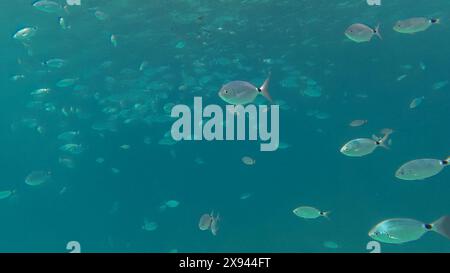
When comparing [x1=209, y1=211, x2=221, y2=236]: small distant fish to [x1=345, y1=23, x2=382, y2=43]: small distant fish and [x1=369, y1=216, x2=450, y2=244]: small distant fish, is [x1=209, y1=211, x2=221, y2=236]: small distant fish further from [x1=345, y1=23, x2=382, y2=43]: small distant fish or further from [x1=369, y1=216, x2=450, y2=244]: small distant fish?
[x1=345, y1=23, x2=382, y2=43]: small distant fish

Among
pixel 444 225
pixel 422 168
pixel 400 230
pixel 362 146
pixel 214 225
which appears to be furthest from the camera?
pixel 214 225

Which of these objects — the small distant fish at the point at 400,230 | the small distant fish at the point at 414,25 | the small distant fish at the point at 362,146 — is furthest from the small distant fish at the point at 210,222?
the small distant fish at the point at 414,25

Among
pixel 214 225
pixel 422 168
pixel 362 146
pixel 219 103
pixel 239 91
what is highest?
pixel 219 103

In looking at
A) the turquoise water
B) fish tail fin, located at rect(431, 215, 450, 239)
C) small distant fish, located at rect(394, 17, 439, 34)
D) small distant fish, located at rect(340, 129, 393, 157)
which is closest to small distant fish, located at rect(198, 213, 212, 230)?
small distant fish, located at rect(340, 129, 393, 157)

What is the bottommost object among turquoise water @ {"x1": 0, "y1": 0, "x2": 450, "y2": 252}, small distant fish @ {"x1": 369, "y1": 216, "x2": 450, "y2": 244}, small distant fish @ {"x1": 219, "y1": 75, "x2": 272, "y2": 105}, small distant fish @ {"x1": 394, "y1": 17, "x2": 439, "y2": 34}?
small distant fish @ {"x1": 369, "y1": 216, "x2": 450, "y2": 244}

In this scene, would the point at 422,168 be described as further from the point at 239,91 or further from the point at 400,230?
the point at 239,91

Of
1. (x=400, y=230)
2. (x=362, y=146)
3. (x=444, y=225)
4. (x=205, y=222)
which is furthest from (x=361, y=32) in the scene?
(x=444, y=225)

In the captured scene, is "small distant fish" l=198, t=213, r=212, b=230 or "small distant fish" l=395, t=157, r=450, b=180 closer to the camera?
"small distant fish" l=395, t=157, r=450, b=180
